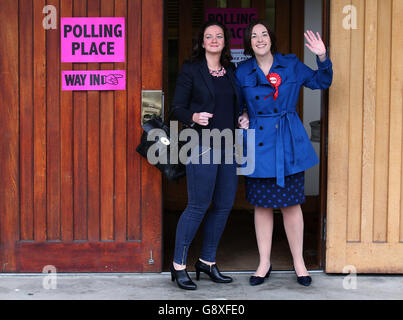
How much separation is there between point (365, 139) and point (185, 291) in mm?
1667

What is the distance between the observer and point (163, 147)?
3846 mm

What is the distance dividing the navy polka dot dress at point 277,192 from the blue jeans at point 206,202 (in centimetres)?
17

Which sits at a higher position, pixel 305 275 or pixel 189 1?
pixel 189 1

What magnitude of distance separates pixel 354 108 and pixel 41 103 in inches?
88.3

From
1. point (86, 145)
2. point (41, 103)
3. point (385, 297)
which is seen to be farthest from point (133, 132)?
point (385, 297)

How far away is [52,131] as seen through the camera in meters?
4.08

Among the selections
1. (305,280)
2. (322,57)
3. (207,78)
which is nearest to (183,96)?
(207,78)

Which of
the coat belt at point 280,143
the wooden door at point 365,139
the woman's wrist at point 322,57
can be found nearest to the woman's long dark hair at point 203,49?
the coat belt at point 280,143

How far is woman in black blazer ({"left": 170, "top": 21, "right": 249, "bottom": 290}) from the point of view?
3742 millimetres

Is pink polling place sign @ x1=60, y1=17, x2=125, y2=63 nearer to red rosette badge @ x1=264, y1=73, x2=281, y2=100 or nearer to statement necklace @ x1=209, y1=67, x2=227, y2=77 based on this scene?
statement necklace @ x1=209, y1=67, x2=227, y2=77

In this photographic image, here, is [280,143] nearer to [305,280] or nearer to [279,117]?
[279,117]

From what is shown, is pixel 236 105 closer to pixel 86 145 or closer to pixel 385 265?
pixel 86 145

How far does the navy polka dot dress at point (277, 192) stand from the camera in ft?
12.7

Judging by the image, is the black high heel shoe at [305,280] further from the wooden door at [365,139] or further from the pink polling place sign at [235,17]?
the pink polling place sign at [235,17]
